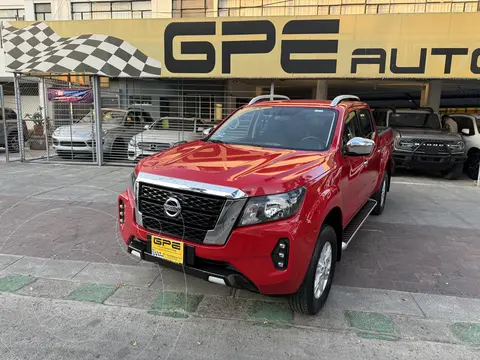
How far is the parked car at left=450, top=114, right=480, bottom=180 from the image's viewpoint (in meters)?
9.94

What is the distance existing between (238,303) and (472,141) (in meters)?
9.37

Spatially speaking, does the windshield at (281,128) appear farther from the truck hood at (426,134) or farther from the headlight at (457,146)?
the headlight at (457,146)

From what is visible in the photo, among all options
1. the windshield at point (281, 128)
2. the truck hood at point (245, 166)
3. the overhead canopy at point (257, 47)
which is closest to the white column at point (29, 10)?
the overhead canopy at point (257, 47)

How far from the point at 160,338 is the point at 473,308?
9.41ft

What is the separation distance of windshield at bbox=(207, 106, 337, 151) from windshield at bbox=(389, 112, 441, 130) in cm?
765

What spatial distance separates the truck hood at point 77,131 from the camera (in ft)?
36.1

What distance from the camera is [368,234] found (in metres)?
5.42

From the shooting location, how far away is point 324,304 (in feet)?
11.2

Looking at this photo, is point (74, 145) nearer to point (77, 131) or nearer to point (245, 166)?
point (77, 131)

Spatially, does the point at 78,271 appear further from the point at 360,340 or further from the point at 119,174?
the point at 119,174

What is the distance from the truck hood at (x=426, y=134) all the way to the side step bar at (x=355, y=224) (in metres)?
4.69

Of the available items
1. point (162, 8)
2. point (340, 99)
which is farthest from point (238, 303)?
point (162, 8)

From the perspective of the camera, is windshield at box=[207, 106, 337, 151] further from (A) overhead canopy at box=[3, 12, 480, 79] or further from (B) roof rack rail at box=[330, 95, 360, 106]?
(A) overhead canopy at box=[3, 12, 480, 79]

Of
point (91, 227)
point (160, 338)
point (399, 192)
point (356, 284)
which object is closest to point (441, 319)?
point (356, 284)
